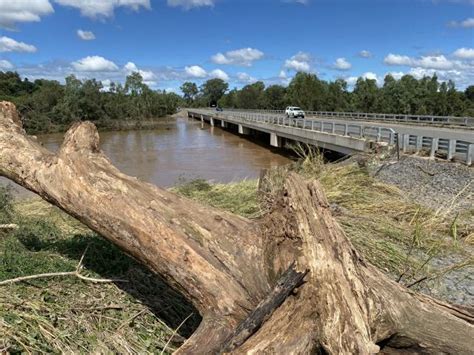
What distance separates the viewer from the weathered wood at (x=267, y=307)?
2.96 m

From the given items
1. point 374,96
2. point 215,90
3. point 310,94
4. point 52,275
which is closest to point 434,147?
point 52,275

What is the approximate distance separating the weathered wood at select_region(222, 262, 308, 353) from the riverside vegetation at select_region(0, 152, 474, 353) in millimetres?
932

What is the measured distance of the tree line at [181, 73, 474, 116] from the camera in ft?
185

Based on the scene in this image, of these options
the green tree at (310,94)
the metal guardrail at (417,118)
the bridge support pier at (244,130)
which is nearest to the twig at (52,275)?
the metal guardrail at (417,118)

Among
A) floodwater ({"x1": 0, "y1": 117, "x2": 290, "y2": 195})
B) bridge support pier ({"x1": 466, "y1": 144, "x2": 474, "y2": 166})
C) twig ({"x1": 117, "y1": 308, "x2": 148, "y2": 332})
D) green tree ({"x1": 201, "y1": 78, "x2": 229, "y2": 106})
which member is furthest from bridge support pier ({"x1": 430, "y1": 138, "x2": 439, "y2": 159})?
green tree ({"x1": 201, "y1": 78, "x2": 229, "y2": 106})

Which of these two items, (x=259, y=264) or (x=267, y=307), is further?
(x=259, y=264)

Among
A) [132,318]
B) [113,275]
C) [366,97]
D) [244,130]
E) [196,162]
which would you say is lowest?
[196,162]

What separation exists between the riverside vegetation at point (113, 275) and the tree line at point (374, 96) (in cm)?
4929

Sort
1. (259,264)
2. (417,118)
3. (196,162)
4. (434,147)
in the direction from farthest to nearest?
(417,118) < (196,162) < (434,147) < (259,264)

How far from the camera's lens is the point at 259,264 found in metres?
3.54

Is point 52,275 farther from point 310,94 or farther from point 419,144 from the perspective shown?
point 310,94

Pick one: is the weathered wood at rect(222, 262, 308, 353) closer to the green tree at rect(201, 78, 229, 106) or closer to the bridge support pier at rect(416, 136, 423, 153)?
the bridge support pier at rect(416, 136, 423, 153)

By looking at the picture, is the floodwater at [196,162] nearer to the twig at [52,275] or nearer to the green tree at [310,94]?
the twig at [52,275]

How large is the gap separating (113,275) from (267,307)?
221cm
